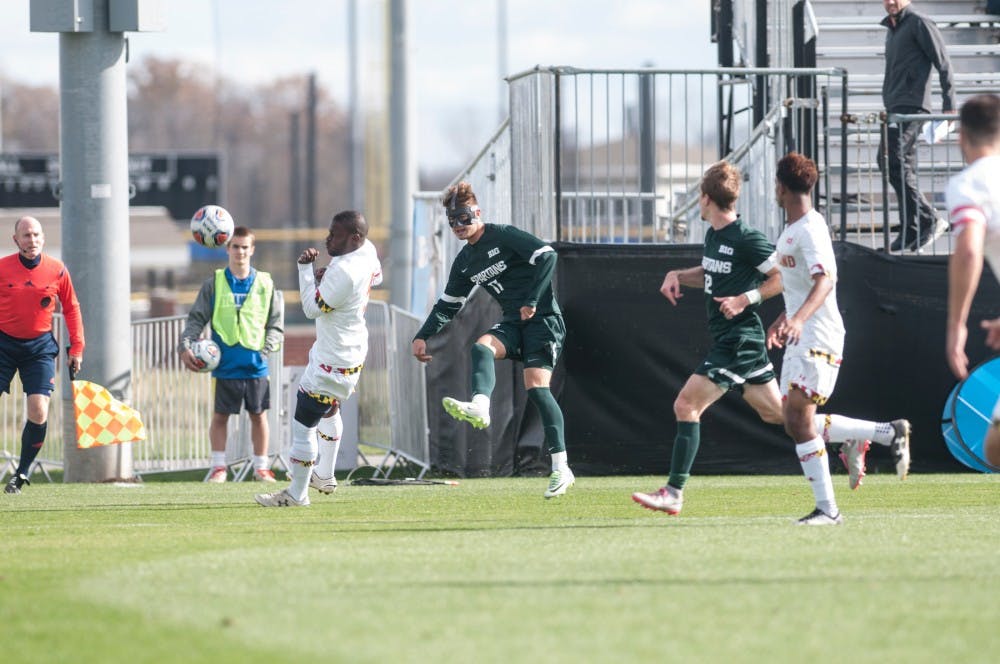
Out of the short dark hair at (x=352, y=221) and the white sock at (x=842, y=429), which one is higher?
the short dark hair at (x=352, y=221)

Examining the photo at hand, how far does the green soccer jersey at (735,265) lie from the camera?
9.30 metres

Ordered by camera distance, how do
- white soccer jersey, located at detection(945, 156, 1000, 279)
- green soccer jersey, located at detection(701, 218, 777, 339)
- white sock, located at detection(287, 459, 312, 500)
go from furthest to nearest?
white sock, located at detection(287, 459, 312, 500) → green soccer jersey, located at detection(701, 218, 777, 339) → white soccer jersey, located at detection(945, 156, 1000, 279)

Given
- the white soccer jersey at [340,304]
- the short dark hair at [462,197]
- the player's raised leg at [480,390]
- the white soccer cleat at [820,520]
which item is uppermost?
the short dark hair at [462,197]

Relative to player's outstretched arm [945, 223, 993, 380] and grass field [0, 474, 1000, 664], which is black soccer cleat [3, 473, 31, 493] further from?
player's outstretched arm [945, 223, 993, 380]

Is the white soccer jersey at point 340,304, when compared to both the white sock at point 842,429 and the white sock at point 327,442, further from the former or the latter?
the white sock at point 842,429

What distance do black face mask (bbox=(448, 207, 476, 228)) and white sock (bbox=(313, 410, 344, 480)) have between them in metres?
1.53

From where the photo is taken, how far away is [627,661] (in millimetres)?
5008

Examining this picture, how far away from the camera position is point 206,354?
1348 cm

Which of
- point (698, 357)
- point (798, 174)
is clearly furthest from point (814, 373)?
point (698, 357)

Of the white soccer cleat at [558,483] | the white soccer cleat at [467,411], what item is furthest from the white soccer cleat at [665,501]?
the white soccer cleat at [558,483]

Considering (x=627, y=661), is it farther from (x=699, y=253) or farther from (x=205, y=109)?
(x=205, y=109)

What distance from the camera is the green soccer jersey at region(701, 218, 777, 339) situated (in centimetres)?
930

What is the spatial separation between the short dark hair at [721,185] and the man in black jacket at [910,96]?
488 cm

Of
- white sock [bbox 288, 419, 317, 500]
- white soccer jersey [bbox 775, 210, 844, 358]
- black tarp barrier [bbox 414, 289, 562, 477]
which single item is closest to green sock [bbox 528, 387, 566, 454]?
white sock [bbox 288, 419, 317, 500]
